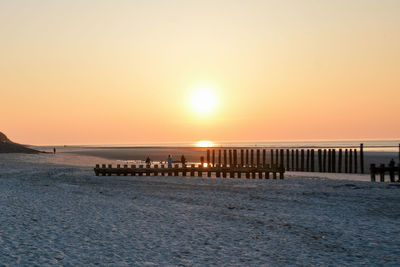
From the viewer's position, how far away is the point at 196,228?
41.8ft

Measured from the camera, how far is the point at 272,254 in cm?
1017

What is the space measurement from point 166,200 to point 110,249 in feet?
27.6

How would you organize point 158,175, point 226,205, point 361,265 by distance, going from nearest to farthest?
point 361,265 → point 226,205 → point 158,175

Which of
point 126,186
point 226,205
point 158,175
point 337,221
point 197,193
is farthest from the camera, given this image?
point 158,175

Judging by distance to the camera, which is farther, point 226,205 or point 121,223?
point 226,205

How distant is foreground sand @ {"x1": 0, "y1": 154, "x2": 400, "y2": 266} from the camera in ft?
31.8

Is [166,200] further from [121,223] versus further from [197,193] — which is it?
[121,223]

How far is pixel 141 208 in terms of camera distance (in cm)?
1611

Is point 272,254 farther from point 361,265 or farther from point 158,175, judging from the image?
point 158,175

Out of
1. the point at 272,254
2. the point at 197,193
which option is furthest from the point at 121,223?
the point at 197,193

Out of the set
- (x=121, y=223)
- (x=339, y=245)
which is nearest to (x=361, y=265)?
(x=339, y=245)

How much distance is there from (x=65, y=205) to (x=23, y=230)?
4.59 m

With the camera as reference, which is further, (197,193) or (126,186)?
(126,186)

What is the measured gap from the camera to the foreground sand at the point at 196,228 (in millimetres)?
9695
